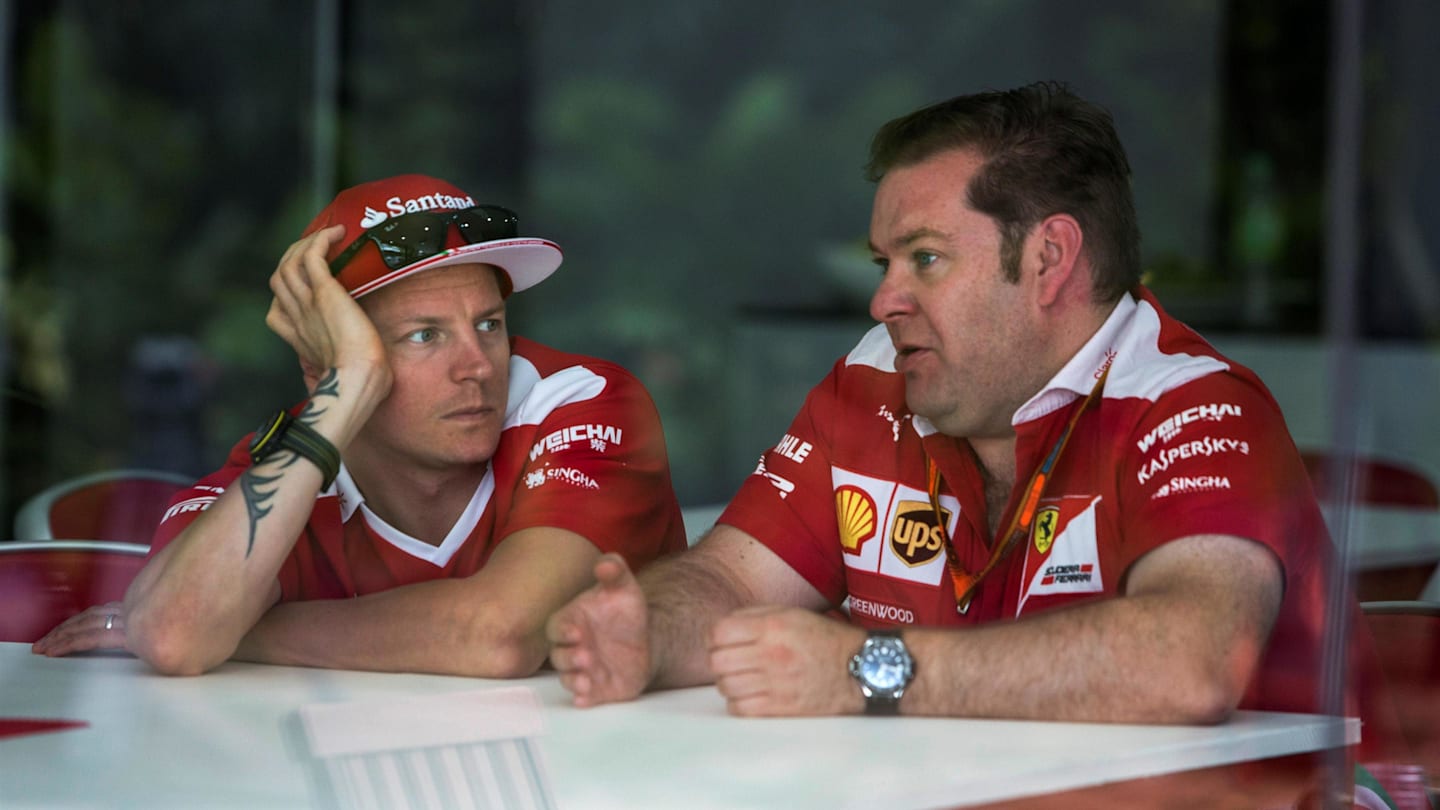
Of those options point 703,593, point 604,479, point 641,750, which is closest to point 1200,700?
point 641,750

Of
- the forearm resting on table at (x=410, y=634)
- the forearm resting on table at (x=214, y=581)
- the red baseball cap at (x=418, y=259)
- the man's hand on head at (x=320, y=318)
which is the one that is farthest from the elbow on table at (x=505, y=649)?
the red baseball cap at (x=418, y=259)

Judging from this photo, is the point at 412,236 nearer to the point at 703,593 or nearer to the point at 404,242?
the point at 404,242

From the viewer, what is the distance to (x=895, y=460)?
5.97ft

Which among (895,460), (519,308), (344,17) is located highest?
(344,17)

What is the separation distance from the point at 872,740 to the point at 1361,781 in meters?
0.44

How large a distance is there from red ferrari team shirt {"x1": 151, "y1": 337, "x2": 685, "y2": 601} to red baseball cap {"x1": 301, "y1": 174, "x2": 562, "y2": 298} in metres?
0.12

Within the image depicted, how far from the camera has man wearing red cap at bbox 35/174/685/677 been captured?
1.52 m

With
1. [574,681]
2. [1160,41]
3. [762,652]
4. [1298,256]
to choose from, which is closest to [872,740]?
[762,652]

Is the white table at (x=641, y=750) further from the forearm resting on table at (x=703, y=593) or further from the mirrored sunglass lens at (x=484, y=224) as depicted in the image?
the mirrored sunglass lens at (x=484, y=224)

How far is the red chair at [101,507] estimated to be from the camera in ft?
7.94

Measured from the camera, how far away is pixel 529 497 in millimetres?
1693

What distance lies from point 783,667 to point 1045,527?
1.42 feet

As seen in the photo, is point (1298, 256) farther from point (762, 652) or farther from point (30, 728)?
point (30, 728)

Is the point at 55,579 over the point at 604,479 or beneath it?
beneath
